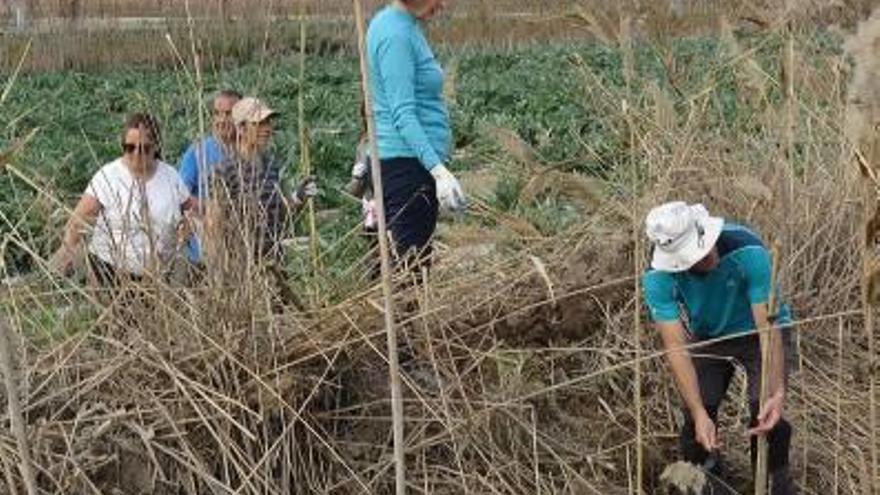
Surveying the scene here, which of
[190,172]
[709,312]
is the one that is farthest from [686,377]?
[190,172]

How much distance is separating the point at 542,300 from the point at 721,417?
849mm

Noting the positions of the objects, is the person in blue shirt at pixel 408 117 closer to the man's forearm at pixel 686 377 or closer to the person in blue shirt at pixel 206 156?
the person in blue shirt at pixel 206 156

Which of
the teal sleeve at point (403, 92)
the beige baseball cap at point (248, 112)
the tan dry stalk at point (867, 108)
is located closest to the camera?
the tan dry stalk at point (867, 108)

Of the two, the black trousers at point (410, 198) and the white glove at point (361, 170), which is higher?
the black trousers at point (410, 198)

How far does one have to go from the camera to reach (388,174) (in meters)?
4.85

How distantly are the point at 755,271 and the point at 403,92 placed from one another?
1.28 m

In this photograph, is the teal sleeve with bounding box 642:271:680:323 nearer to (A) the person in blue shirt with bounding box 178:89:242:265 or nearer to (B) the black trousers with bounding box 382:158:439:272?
(B) the black trousers with bounding box 382:158:439:272

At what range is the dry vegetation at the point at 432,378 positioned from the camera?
12.1ft

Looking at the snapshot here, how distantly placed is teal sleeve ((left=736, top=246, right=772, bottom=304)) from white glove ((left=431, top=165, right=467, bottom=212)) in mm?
874

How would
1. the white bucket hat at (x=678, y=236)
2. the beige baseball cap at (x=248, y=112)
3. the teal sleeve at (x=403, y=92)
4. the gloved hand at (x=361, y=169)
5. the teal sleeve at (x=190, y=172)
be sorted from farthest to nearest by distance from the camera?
the gloved hand at (x=361, y=169)
the teal sleeve at (x=190, y=172)
the teal sleeve at (x=403, y=92)
the beige baseball cap at (x=248, y=112)
the white bucket hat at (x=678, y=236)

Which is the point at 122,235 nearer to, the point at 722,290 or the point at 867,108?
the point at 722,290

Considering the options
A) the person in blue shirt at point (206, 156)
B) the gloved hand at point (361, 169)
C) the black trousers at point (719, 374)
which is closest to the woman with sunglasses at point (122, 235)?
the person in blue shirt at point (206, 156)

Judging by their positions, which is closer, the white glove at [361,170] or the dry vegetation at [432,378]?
the dry vegetation at [432,378]

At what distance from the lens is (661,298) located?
13.0 ft
